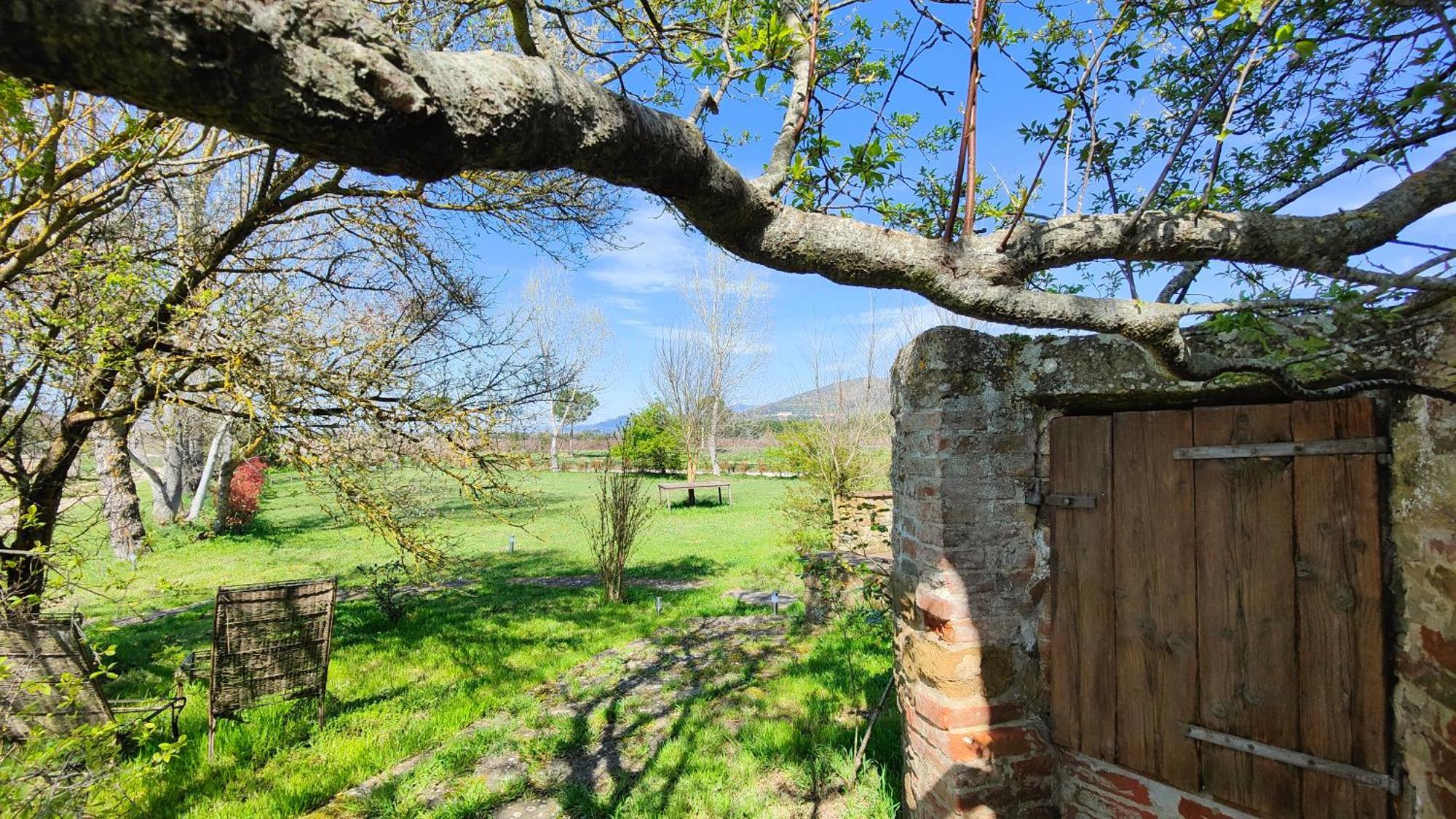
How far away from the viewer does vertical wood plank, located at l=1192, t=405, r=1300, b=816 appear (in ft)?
6.41

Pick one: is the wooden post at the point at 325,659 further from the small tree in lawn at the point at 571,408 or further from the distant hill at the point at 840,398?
the distant hill at the point at 840,398

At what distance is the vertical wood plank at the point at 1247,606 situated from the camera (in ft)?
6.41

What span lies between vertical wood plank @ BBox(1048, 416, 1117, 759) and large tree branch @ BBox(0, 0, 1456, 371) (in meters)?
0.74

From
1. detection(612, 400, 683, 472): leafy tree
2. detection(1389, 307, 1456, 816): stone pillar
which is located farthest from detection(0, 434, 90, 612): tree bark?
detection(612, 400, 683, 472): leafy tree

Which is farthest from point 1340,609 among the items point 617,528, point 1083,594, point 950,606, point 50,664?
point 617,528

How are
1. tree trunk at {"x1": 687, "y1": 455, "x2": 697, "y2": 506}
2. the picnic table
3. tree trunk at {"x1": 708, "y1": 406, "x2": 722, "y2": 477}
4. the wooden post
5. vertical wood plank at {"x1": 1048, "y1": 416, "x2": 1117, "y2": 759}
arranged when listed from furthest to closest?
tree trunk at {"x1": 708, "y1": 406, "x2": 722, "y2": 477}, tree trunk at {"x1": 687, "y1": 455, "x2": 697, "y2": 506}, the picnic table, the wooden post, vertical wood plank at {"x1": 1048, "y1": 416, "x2": 1117, "y2": 759}

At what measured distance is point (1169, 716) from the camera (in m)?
2.21

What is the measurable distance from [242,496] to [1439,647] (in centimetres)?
2007

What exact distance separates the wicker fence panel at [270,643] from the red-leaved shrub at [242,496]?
39.8 ft

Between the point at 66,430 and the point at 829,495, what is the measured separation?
9101mm

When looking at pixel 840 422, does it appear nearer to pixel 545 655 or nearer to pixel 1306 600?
pixel 545 655

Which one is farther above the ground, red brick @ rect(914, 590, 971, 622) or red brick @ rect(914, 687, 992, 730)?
red brick @ rect(914, 590, 971, 622)

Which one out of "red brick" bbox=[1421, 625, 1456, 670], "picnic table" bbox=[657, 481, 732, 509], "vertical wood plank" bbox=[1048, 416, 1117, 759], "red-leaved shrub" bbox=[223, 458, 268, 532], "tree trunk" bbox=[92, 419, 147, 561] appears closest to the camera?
"red brick" bbox=[1421, 625, 1456, 670]

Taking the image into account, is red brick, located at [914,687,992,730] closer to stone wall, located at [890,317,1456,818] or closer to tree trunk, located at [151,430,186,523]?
stone wall, located at [890,317,1456,818]
